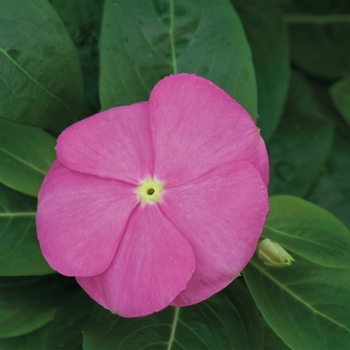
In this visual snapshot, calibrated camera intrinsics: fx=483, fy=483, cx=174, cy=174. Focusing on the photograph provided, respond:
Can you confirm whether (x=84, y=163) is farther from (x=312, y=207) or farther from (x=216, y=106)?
(x=312, y=207)

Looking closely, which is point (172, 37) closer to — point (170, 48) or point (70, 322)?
point (170, 48)

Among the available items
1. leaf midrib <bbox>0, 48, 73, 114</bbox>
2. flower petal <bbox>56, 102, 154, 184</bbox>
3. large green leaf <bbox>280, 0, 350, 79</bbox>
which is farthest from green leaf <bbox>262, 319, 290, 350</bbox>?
large green leaf <bbox>280, 0, 350, 79</bbox>

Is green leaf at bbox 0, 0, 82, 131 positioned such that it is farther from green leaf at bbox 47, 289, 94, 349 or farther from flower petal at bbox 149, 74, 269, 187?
green leaf at bbox 47, 289, 94, 349

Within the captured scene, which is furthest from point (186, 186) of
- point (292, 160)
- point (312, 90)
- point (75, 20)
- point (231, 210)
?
point (312, 90)

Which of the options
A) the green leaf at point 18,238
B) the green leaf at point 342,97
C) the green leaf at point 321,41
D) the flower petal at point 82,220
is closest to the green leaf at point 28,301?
the green leaf at point 18,238

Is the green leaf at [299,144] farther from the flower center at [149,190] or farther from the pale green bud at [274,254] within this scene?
the flower center at [149,190]
